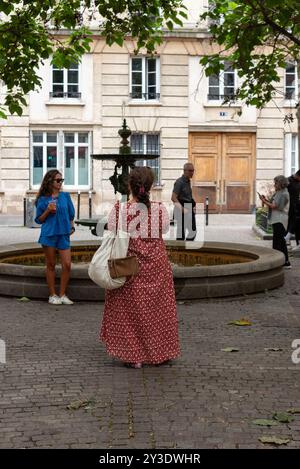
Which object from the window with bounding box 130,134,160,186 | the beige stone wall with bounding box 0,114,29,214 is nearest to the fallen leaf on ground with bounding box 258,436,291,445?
the beige stone wall with bounding box 0,114,29,214

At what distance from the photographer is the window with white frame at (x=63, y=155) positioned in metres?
32.7

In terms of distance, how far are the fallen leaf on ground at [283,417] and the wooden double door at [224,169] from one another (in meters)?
27.8

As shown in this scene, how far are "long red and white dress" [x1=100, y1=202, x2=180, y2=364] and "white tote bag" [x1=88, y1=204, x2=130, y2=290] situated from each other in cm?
8

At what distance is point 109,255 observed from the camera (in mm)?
6926

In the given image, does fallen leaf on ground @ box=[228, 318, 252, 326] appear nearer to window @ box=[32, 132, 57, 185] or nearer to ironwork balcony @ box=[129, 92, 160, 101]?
window @ box=[32, 132, 57, 185]

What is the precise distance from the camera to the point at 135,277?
23.0ft

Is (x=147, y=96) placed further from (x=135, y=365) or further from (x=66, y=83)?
(x=135, y=365)

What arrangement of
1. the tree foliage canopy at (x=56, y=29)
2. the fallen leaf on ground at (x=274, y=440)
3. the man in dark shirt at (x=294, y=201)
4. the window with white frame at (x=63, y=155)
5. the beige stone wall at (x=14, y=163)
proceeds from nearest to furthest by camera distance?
the fallen leaf on ground at (x=274, y=440) → the tree foliage canopy at (x=56, y=29) → the man in dark shirt at (x=294, y=201) → the beige stone wall at (x=14, y=163) → the window with white frame at (x=63, y=155)

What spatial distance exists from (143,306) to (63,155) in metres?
26.2

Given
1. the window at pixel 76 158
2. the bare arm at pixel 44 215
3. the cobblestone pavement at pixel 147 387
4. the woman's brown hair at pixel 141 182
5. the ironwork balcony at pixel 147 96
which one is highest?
the ironwork balcony at pixel 147 96

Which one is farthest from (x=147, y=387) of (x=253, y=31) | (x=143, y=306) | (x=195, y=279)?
(x=253, y=31)

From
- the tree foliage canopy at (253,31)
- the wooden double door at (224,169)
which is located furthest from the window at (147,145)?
the tree foliage canopy at (253,31)

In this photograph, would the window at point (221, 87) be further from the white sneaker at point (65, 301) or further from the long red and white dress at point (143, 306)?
the long red and white dress at point (143, 306)

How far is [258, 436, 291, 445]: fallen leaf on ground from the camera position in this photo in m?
4.96
